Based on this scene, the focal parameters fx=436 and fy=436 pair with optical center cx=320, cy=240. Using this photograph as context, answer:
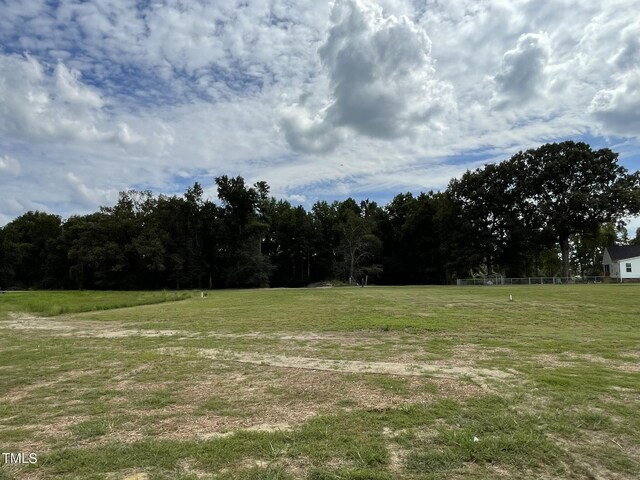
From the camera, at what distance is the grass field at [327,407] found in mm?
4059

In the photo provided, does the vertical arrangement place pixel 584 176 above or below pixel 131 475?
above

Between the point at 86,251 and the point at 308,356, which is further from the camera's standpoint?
the point at 86,251

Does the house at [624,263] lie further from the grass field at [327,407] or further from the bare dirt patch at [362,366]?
the bare dirt patch at [362,366]

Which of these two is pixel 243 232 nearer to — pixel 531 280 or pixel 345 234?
pixel 345 234

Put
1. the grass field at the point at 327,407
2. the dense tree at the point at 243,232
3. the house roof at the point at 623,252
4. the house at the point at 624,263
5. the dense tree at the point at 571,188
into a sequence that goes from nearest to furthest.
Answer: the grass field at the point at 327,407
the dense tree at the point at 571,188
the house at the point at 624,263
the house roof at the point at 623,252
the dense tree at the point at 243,232

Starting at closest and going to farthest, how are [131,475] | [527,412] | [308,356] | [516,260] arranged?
[131,475]
[527,412]
[308,356]
[516,260]

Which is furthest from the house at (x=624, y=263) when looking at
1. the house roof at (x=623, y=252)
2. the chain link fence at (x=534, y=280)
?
the chain link fence at (x=534, y=280)

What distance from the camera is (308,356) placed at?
9.60 meters

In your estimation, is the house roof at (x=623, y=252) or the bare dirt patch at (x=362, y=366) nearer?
the bare dirt patch at (x=362, y=366)

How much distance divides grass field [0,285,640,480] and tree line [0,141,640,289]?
5355cm

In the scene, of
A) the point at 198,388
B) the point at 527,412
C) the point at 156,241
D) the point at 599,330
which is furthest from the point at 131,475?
the point at 156,241

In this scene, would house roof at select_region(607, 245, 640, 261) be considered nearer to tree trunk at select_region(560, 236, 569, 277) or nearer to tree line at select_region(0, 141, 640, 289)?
tree line at select_region(0, 141, 640, 289)

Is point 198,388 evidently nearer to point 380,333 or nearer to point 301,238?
point 380,333

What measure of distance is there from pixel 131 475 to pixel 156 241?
2602 inches
